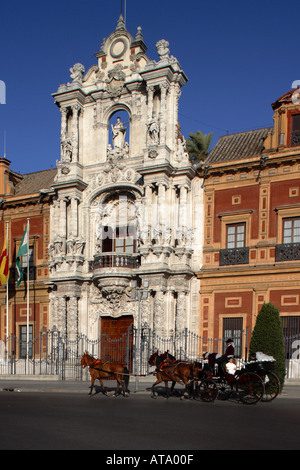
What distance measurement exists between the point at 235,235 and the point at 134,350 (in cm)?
710

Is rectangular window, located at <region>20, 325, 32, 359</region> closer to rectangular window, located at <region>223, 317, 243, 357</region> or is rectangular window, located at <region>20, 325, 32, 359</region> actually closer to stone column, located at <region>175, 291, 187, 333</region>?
stone column, located at <region>175, 291, 187, 333</region>

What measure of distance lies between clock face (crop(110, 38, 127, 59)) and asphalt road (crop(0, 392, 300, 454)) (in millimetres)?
18453

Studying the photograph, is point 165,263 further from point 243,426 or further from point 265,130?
point 243,426

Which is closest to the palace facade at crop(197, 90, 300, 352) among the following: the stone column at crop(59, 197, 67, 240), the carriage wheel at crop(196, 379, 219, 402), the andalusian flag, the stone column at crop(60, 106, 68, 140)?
the stone column at crop(59, 197, 67, 240)

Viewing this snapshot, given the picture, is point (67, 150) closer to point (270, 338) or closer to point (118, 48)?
point (118, 48)

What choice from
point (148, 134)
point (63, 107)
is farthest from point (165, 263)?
point (63, 107)

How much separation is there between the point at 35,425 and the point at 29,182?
76.8 feet

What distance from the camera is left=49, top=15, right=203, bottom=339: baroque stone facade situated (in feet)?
74.0

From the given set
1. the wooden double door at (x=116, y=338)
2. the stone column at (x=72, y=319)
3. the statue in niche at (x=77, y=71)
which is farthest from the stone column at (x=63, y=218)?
the statue in niche at (x=77, y=71)

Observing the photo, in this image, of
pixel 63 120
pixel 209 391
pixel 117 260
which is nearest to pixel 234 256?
pixel 117 260

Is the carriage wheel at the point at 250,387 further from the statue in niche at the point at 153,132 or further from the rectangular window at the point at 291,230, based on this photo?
the statue in niche at the point at 153,132

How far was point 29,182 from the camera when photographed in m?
30.7

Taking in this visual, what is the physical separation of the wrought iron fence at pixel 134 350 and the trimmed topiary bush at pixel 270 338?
4.83 m

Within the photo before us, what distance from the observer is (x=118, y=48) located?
25641mm
